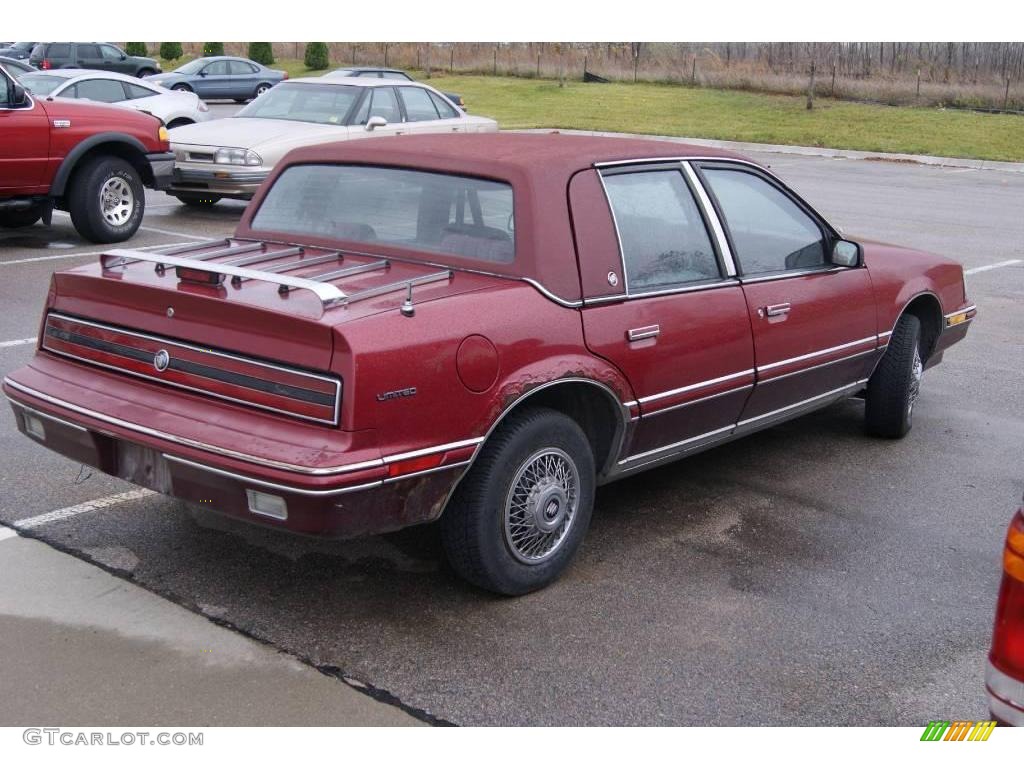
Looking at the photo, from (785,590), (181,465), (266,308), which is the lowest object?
(785,590)

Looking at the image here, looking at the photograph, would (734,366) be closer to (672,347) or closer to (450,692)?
(672,347)

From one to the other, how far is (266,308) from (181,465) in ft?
1.90

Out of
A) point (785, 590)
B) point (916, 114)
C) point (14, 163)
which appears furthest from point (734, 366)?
point (916, 114)

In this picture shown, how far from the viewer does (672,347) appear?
488cm

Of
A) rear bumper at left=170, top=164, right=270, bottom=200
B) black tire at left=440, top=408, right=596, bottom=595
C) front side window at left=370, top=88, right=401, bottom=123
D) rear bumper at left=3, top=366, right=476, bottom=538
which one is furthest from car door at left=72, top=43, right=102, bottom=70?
black tire at left=440, top=408, right=596, bottom=595

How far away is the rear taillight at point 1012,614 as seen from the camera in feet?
8.84

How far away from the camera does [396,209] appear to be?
4.98 m

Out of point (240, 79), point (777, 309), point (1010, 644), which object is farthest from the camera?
point (240, 79)

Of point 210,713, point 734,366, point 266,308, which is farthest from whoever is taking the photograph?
point 734,366

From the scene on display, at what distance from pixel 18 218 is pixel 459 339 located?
10.0 meters

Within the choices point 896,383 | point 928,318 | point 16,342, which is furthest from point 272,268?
point 16,342

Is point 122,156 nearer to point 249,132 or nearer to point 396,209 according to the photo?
point 249,132

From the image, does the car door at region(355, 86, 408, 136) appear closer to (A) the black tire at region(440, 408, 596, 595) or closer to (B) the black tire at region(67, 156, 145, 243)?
(B) the black tire at region(67, 156, 145, 243)

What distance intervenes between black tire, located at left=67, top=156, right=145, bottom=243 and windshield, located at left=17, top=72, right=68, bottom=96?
6.18 meters
